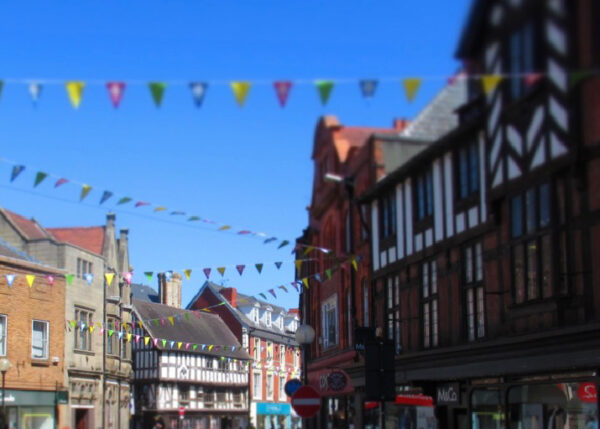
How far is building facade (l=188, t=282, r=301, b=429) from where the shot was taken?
79.2m

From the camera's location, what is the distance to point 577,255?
1523cm

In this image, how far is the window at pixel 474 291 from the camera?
63.9 ft

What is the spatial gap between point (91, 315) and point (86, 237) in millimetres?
7695

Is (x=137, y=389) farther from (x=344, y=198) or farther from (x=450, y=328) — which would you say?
(x=450, y=328)

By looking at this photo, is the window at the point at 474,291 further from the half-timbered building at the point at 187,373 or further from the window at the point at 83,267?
the half-timbered building at the point at 187,373

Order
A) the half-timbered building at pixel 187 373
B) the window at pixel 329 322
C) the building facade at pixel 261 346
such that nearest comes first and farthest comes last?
1. the window at pixel 329 322
2. the half-timbered building at pixel 187 373
3. the building facade at pixel 261 346

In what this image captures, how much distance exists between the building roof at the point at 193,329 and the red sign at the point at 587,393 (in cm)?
4863

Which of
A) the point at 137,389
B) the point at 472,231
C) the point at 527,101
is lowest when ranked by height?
the point at 137,389

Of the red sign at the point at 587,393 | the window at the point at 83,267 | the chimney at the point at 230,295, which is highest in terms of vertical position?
the chimney at the point at 230,295

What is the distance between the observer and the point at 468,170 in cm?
2003

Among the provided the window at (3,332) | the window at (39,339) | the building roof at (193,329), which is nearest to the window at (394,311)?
the window at (3,332)

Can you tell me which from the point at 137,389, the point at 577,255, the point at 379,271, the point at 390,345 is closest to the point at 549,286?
the point at 577,255

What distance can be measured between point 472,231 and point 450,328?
2.57 m

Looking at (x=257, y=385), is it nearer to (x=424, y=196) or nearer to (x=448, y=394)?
(x=424, y=196)
